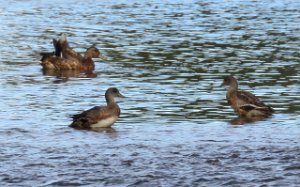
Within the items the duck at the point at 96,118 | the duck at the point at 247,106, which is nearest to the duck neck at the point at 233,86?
the duck at the point at 247,106

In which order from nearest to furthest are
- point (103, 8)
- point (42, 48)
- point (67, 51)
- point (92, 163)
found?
point (92, 163) → point (67, 51) → point (42, 48) → point (103, 8)

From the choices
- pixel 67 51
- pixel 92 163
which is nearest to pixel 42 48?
pixel 67 51

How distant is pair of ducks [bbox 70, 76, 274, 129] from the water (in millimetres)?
259

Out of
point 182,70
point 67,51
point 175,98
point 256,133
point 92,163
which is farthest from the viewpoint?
point 67,51

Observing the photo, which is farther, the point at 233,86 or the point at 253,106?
the point at 233,86

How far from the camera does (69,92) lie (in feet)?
66.4

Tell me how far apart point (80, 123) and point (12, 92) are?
15.2ft

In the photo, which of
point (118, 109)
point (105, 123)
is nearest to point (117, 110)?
point (118, 109)

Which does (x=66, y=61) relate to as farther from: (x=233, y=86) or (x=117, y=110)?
(x=117, y=110)

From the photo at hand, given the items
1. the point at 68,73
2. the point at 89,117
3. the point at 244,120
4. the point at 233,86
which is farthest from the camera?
the point at 68,73

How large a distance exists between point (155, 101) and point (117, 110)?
2.62m

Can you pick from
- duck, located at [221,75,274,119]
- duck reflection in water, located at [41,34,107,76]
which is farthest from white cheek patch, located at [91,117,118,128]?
duck reflection in water, located at [41,34,107,76]

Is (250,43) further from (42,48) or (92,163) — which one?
(92,163)

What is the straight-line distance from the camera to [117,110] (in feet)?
52.8
